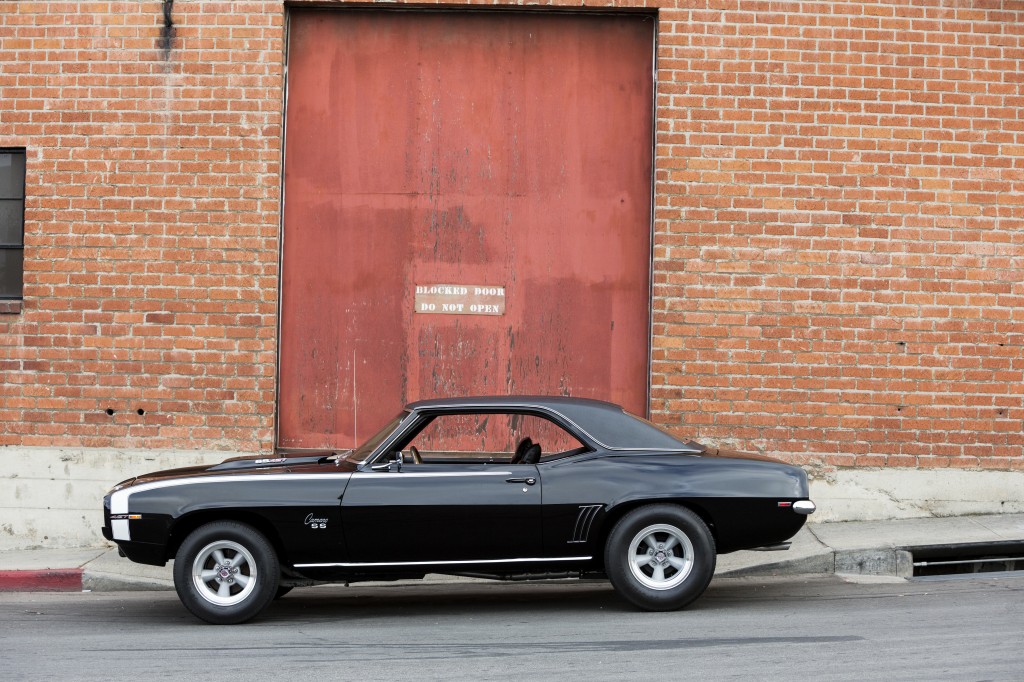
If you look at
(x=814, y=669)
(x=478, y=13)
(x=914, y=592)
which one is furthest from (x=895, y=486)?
(x=478, y=13)

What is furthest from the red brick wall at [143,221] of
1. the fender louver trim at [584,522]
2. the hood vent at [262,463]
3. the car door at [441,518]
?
the fender louver trim at [584,522]

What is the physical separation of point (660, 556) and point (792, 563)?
6.48 ft

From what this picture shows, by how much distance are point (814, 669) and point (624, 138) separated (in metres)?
6.22

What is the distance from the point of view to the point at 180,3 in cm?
1083

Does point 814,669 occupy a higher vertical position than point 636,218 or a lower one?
lower

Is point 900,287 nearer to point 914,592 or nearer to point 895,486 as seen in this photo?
point 895,486

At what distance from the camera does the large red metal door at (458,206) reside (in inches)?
430

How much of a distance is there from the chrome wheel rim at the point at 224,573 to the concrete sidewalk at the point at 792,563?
1.93m

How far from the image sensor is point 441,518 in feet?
24.1

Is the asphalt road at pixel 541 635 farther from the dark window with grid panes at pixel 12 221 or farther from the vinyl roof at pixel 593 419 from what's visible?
the dark window with grid panes at pixel 12 221

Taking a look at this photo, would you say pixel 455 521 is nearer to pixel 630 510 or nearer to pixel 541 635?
pixel 541 635

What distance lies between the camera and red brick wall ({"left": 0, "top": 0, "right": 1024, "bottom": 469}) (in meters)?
10.6

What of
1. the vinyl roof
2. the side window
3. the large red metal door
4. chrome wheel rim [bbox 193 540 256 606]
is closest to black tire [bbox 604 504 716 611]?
the vinyl roof

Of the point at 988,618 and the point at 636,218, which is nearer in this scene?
Answer: the point at 988,618
